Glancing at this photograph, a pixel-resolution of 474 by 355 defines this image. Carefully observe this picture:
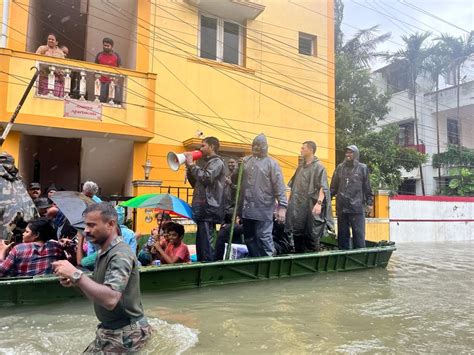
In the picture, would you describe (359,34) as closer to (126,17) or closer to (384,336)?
(126,17)

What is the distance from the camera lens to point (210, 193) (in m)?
6.15

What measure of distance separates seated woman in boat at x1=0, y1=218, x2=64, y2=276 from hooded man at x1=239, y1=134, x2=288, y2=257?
276cm

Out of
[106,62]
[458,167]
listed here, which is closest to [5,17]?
[106,62]

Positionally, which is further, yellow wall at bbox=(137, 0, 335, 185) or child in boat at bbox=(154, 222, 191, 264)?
yellow wall at bbox=(137, 0, 335, 185)

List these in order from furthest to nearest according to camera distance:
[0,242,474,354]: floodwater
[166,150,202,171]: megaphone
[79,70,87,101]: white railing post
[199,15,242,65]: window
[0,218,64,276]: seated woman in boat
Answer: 1. [199,15,242,65]: window
2. [79,70,87,101]: white railing post
3. [166,150,202,171]: megaphone
4. [0,218,64,276]: seated woman in boat
5. [0,242,474,354]: floodwater

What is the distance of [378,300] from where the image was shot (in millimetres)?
5520

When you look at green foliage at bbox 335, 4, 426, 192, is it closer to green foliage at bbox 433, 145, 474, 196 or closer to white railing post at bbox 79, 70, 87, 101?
green foliage at bbox 433, 145, 474, 196

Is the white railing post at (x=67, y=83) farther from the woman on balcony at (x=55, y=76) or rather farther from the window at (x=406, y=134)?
the window at (x=406, y=134)

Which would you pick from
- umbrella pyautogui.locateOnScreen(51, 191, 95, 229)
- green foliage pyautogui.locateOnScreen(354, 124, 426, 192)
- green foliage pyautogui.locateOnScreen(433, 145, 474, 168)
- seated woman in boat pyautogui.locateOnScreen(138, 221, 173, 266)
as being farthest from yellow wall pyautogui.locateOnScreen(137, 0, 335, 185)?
green foliage pyautogui.locateOnScreen(433, 145, 474, 168)

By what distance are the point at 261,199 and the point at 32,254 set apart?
312 cm

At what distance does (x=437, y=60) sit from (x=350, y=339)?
972 inches

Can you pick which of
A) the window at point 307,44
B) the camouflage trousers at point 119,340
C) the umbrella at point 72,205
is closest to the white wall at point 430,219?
the window at point 307,44

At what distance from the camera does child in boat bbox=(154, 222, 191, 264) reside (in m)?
5.85

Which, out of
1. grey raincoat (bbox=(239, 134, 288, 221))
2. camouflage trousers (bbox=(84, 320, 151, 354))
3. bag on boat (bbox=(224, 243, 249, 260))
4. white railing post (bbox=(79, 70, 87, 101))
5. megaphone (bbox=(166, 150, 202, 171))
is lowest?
camouflage trousers (bbox=(84, 320, 151, 354))
